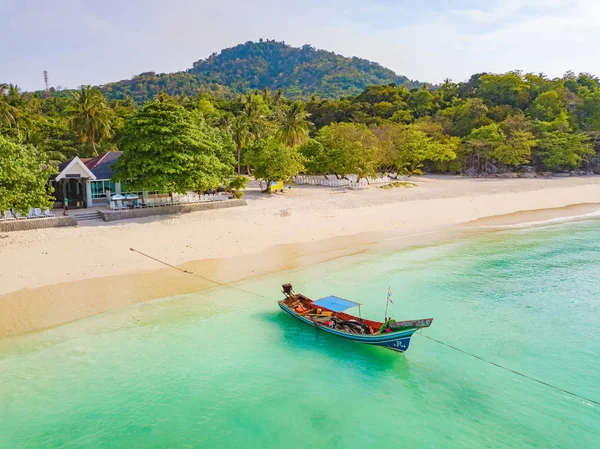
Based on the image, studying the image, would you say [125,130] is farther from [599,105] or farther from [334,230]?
[599,105]

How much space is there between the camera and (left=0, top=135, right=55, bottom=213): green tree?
20453mm

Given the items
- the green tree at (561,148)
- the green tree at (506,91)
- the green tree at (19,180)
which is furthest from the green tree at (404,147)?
the green tree at (19,180)

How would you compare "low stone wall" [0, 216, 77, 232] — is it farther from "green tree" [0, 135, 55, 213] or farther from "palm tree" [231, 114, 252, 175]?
"palm tree" [231, 114, 252, 175]

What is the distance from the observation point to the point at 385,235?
26094 millimetres

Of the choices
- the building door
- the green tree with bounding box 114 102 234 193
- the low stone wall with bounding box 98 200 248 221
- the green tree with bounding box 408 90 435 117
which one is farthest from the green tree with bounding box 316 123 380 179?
the green tree with bounding box 408 90 435 117

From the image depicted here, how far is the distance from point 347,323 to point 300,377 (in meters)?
2.41

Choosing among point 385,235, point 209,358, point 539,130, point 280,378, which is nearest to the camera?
point 280,378

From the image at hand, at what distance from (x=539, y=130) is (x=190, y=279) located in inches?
2339

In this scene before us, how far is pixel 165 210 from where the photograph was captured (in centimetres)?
2758

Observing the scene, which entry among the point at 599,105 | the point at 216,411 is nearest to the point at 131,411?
the point at 216,411

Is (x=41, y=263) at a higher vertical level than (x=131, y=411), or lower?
higher

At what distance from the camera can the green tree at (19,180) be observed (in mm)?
20453

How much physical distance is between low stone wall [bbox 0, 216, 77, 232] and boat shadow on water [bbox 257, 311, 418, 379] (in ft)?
49.2

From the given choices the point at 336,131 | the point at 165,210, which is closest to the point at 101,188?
the point at 165,210
